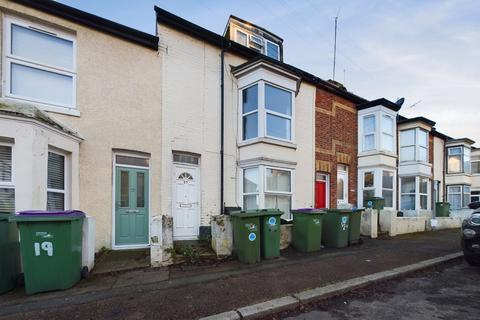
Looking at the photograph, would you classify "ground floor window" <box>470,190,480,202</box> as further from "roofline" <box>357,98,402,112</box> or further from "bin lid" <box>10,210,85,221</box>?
"bin lid" <box>10,210,85,221</box>

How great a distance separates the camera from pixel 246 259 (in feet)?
20.2

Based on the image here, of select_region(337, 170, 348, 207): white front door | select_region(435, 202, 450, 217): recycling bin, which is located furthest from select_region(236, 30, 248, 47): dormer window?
select_region(435, 202, 450, 217): recycling bin

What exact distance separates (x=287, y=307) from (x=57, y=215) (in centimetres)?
375

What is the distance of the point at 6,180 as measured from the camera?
5078 mm

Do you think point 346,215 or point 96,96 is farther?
point 346,215

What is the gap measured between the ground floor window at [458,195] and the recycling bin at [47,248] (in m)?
21.1

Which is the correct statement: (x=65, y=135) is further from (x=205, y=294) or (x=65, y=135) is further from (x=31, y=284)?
(x=205, y=294)


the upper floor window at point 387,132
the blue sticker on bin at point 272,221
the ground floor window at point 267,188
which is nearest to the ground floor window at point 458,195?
the upper floor window at point 387,132

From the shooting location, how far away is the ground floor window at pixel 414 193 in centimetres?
1366

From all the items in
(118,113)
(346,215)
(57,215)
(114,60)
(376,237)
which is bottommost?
(376,237)

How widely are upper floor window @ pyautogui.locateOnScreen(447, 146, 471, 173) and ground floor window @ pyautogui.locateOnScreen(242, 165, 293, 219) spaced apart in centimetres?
1437

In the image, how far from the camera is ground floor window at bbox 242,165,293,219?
336 inches

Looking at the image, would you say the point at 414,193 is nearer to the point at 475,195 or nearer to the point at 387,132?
the point at 387,132

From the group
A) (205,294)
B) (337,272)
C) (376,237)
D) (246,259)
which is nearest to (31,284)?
(205,294)
